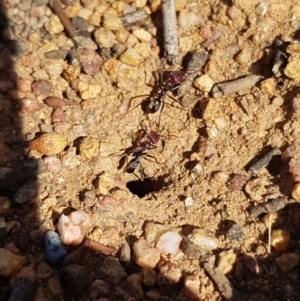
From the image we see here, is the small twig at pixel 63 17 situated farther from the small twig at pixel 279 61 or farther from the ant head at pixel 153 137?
the small twig at pixel 279 61

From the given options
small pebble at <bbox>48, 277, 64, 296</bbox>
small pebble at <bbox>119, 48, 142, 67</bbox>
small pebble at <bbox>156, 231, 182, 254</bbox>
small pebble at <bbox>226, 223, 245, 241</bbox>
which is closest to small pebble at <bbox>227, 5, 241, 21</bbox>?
small pebble at <bbox>119, 48, 142, 67</bbox>

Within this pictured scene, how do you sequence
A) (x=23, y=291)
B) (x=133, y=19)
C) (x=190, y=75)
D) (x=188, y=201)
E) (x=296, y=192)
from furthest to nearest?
(x=133, y=19)
(x=190, y=75)
(x=188, y=201)
(x=296, y=192)
(x=23, y=291)

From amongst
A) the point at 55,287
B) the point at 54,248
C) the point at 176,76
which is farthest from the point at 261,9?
the point at 55,287

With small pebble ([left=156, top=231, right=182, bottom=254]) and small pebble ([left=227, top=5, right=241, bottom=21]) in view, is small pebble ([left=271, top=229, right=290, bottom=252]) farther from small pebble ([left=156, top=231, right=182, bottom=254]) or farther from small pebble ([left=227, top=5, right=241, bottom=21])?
small pebble ([left=227, top=5, right=241, bottom=21])

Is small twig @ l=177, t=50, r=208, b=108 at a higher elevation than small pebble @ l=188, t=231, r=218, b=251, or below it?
higher

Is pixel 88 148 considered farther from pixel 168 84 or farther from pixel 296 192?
pixel 296 192

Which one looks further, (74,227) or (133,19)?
(133,19)
